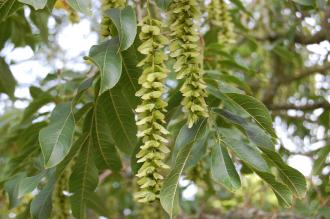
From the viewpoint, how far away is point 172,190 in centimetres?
112

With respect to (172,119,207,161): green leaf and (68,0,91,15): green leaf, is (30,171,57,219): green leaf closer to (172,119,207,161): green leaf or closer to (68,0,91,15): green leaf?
(172,119,207,161): green leaf

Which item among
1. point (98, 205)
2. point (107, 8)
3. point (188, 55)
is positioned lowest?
point (98, 205)

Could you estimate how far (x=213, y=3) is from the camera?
1.92m

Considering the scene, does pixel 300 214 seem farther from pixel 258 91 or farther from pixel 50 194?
pixel 50 194

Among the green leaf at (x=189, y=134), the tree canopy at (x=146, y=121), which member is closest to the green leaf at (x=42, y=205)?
the tree canopy at (x=146, y=121)

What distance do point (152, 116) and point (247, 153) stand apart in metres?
0.25

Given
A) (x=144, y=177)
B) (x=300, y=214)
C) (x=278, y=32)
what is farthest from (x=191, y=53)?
(x=278, y=32)

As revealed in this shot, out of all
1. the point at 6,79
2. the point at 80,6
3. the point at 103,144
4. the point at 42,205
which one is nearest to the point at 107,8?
the point at 80,6

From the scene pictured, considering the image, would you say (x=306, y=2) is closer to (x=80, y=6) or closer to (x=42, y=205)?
(x=80, y=6)

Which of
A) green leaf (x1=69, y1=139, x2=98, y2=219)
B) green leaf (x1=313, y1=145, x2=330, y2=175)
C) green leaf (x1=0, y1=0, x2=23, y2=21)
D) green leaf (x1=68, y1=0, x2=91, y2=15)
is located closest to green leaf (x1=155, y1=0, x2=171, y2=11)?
green leaf (x1=68, y1=0, x2=91, y2=15)

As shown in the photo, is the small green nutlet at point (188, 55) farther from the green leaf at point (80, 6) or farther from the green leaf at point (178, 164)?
the green leaf at point (80, 6)

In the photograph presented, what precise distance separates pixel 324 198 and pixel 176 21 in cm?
96

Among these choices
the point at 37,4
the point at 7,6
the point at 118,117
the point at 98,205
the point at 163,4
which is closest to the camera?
the point at 37,4

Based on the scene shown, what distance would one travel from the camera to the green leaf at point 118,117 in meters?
1.49
